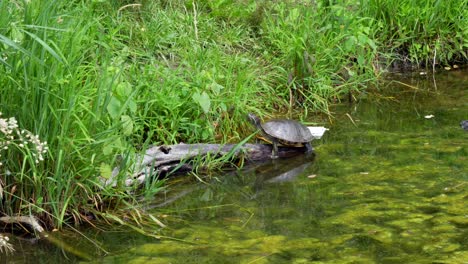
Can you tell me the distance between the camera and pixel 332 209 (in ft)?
14.2

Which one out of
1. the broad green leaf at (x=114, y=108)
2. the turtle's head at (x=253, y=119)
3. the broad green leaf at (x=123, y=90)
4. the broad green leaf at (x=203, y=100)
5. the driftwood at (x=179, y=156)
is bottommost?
the driftwood at (x=179, y=156)

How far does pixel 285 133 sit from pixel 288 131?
3 centimetres

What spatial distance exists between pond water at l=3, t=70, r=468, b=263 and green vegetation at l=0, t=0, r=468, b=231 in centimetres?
33

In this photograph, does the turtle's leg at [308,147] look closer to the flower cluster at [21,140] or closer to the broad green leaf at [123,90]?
the broad green leaf at [123,90]

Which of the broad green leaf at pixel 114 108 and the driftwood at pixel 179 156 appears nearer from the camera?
the broad green leaf at pixel 114 108

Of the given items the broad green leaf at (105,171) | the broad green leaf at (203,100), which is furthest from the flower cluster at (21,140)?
the broad green leaf at (203,100)

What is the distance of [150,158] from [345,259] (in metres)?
1.50

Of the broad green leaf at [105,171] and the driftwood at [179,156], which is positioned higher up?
the broad green leaf at [105,171]

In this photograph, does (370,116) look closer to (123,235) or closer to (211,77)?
(211,77)

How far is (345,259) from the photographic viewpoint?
12.0ft

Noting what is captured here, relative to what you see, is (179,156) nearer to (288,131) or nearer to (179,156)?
(179,156)

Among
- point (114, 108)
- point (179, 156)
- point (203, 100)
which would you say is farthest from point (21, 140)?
point (203, 100)

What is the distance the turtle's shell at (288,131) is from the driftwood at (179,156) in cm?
14

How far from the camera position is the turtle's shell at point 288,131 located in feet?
17.3
